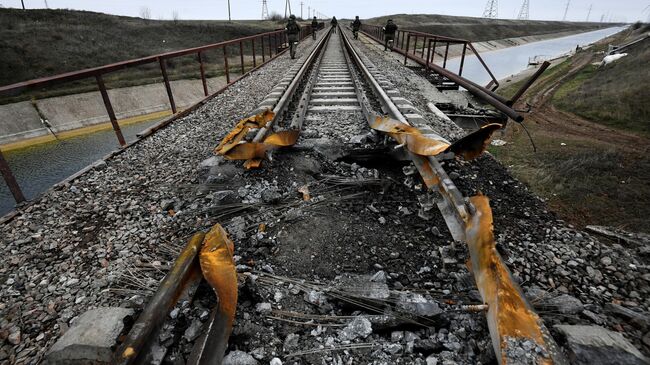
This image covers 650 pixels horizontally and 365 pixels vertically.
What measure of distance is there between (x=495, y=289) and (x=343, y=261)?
102 centimetres

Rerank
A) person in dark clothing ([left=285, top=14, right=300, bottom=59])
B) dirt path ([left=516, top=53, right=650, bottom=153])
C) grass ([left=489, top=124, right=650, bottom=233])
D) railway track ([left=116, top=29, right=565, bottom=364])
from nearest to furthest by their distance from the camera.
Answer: railway track ([left=116, top=29, right=565, bottom=364]) < grass ([left=489, top=124, right=650, bottom=233]) < dirt path ([left=516, top=53, right=650, bottom=153]) < person in dark clothing ([left=285, top=14, right=300, bottom=59])

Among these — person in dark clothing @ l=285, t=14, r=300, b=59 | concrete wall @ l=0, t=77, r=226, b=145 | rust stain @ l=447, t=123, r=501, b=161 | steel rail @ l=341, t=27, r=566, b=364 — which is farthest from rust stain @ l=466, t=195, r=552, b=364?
person in dark clothing @ l=285, t=14, r=300, b=59

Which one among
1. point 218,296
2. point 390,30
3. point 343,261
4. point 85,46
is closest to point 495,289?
point 343,261

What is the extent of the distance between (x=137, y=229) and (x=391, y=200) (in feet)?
7.63

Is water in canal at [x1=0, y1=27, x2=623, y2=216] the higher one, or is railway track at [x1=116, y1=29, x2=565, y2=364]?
railway track at [x1=116, y1=29, x2=565, y2=364]

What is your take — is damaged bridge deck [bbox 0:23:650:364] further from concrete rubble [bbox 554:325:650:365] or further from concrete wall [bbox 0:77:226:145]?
concrete wall [bbox 0:77:226:145]

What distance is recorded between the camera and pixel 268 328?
1768mm

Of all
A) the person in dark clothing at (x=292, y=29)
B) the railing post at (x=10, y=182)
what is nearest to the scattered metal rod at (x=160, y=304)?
the railing post at (x=10, y=182)

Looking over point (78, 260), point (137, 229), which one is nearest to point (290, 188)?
point (137, 229)

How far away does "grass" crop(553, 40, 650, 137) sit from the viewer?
7971 mm

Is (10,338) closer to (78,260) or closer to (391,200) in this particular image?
(78,260)

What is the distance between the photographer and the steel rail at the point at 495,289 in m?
1.42

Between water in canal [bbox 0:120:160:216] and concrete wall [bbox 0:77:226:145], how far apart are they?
1.03m

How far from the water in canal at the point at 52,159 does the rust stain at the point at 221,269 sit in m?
5.08
